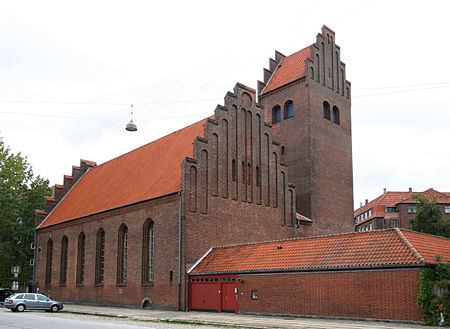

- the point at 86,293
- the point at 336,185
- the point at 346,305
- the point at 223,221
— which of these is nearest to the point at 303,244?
the point at 346,305

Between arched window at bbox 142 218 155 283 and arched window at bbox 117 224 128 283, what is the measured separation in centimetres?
296

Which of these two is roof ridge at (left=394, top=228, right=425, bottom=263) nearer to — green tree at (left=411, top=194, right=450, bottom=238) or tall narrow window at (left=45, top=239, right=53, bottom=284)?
green tree at (left=411, top=194, right=450, bottom=238)

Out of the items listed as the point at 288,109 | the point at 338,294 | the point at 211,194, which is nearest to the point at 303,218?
the point at 211,194

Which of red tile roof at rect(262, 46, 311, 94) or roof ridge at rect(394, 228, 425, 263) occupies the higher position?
red tile roof at rect(262, 46, 311, 94)

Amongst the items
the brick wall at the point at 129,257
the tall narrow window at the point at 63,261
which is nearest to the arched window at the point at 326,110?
the brick wall at the point at 129,257

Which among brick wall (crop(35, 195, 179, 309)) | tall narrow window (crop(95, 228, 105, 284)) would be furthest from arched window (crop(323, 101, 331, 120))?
tall narrow window (crop(95, 228, 105, 284))

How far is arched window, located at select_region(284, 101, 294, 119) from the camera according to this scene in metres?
39.7

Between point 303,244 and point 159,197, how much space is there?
32.6 feet

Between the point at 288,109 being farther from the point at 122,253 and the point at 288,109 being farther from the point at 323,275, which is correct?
the point at 323,275

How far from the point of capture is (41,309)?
30.0 meters

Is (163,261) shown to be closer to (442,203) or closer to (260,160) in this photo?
(260,160)

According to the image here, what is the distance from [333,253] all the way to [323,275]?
1.26 m

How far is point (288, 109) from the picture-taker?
4019 cm

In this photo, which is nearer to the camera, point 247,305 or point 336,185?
point 247,305
